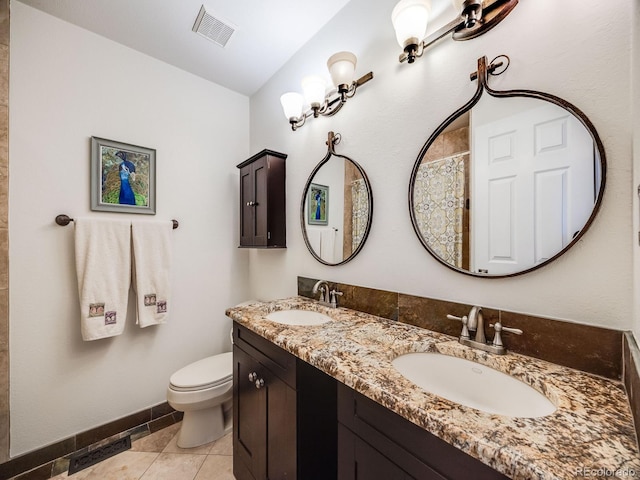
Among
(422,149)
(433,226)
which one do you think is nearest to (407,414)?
(433,226)

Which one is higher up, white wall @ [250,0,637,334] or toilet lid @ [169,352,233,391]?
white wall @ [250,0,637,334]

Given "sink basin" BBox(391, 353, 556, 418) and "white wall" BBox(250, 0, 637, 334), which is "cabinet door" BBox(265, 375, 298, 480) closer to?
"sink basin" BBox(391, 353, 556, 418)

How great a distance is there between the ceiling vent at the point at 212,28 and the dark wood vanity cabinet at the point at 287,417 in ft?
5.88

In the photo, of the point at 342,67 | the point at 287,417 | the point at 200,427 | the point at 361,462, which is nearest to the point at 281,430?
the point at 287,417

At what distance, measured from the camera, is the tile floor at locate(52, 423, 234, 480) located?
1440mm

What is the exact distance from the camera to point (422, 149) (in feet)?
3.71

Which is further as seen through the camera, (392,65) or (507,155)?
(392,65)

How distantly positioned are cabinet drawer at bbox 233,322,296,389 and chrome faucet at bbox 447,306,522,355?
2.01ft

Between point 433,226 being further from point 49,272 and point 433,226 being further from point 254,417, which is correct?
point 49,272

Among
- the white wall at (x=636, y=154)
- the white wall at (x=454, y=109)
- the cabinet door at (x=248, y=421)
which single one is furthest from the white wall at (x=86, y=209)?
the white wall at (x=636, y=154)

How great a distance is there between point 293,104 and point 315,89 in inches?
Answer: 8.7

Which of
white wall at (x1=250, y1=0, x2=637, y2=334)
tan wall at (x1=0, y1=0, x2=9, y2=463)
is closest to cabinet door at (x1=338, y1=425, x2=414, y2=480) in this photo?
white wall at (x1=250, y1=0, x2=637, y2=334)

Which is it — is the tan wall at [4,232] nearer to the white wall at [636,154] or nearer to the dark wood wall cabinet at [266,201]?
the dark wood wall cabinet at [266,201]

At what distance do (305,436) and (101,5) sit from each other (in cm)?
239
